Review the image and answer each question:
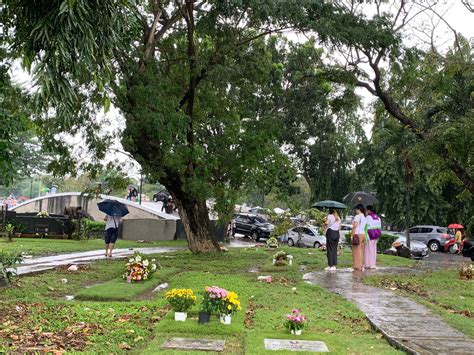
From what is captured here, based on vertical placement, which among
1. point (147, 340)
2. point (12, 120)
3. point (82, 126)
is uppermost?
point (82, 126)

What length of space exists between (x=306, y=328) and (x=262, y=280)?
516 centimetres

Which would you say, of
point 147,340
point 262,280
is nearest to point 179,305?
point 147,340

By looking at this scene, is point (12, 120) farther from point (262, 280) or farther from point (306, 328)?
point (262, 280)

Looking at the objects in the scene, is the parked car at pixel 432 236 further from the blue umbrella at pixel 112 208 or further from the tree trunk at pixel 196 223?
the blue umbrella at pixel 112 208

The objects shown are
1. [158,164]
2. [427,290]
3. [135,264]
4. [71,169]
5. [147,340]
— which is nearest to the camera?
[147,340]

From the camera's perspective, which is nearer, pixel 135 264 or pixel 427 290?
pixel 135 264

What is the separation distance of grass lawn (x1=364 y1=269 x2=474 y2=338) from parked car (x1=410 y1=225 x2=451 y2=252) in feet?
69.0

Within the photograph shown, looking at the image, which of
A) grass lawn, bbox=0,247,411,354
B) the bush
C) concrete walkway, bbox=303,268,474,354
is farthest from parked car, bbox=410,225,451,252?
the bush

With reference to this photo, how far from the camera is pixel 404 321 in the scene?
26.3 ft

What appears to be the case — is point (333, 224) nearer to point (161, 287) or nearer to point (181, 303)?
point (161, 287)

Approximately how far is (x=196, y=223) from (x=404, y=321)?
1136 centimetres

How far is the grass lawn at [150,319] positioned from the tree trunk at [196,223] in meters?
6.06

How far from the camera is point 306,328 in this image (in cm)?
738

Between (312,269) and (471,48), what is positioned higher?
(471,48)
